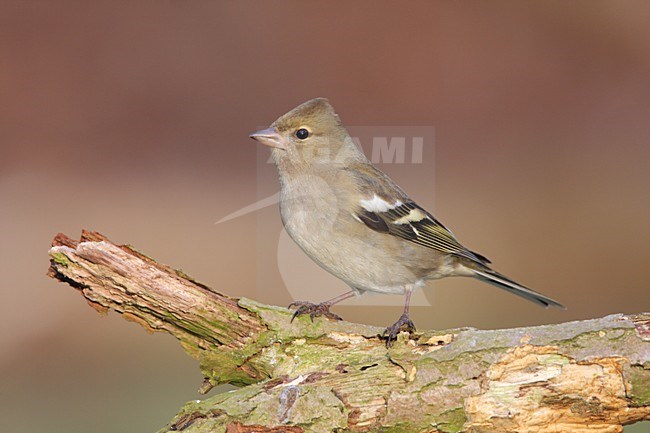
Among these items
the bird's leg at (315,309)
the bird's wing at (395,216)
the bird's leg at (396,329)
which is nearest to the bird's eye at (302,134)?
the bird's wing at (395,216)

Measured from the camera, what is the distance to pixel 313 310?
4.73m

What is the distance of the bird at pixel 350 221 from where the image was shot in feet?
16.4

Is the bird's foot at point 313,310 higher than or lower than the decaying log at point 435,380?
higher

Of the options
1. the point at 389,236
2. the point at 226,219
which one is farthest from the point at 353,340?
the point at 226,219

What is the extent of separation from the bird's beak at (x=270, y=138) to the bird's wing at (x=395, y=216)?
0.53 metres

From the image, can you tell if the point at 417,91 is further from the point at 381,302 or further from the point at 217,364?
the point at 217,364

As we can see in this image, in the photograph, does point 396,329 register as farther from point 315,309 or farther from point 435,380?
point 315,309

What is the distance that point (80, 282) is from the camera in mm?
4273

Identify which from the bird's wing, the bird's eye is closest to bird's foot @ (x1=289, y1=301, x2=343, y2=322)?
the bird's wing

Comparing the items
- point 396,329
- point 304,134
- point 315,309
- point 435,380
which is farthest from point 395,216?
point 435,380

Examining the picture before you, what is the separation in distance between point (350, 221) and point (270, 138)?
0.84 meters

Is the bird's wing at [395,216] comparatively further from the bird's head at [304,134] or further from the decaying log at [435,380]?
the decaying log at [435,380]

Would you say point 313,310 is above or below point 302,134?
below

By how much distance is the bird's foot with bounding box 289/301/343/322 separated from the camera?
182 inches
